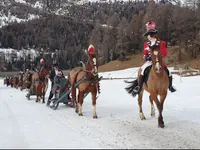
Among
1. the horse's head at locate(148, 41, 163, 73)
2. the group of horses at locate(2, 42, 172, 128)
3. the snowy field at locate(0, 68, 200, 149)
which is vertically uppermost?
the horse's head at locate(148, 41, 163, 73)

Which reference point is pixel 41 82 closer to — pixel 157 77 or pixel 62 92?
pixel 62 92

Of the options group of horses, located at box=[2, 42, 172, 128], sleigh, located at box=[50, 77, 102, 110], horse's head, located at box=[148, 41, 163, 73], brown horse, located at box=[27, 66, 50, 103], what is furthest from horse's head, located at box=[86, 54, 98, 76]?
brown horse, located at box=[27, 66, 50, 103]

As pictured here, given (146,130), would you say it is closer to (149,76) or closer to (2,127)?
(149,76)

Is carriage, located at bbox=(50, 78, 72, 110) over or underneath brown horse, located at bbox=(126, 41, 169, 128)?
underneath

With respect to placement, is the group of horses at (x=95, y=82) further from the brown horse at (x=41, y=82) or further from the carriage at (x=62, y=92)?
the carriage at (x=62, y=92)

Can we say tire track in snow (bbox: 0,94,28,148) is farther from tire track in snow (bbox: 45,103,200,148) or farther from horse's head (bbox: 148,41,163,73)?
horse's head (bbox: 148,41,163,73)

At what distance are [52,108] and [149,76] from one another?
6.74 metres

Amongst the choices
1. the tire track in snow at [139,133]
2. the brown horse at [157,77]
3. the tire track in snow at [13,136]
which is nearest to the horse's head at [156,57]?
the brown horse at [157,77]

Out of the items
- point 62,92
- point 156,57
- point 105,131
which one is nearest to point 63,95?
point 62,92

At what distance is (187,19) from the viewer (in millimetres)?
66875

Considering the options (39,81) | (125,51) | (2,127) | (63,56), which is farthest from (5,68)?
(2,127)

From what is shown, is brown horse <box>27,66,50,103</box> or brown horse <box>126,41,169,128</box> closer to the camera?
brown horse <box>126,41,169,128</box>

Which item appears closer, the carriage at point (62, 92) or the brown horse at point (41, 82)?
the carriage at point (62, 92)

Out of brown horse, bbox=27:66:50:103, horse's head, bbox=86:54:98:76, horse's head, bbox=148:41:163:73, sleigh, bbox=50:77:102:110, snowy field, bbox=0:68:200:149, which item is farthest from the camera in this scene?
brown horse, bbox=27:66:50:103
